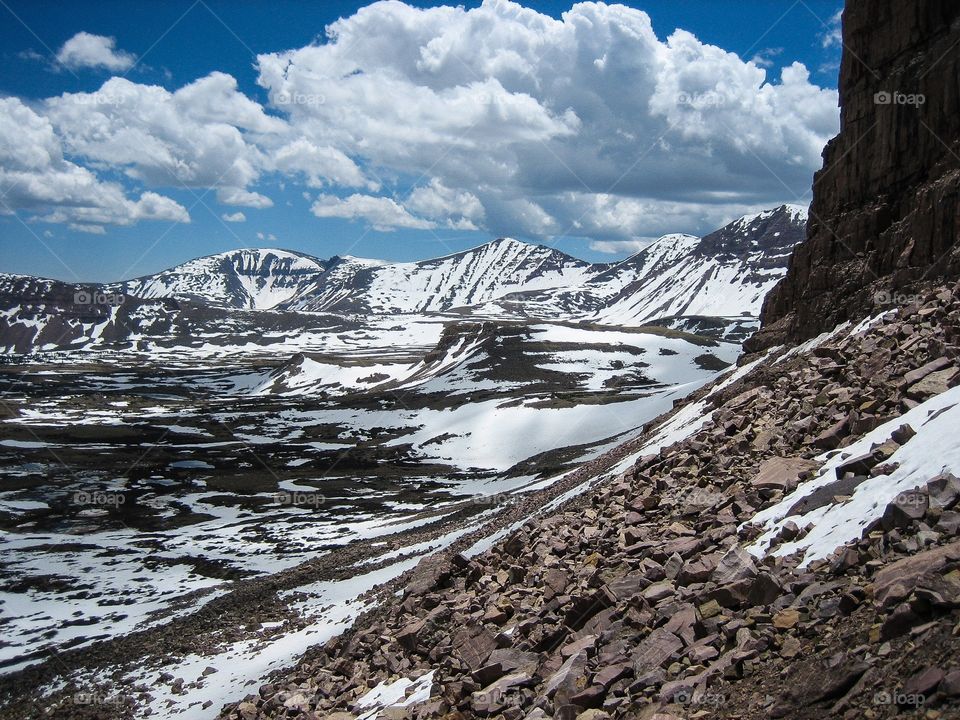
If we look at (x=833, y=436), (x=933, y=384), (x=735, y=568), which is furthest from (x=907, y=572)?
(x=933, y=384)

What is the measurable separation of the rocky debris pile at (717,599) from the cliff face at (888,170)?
8884mm

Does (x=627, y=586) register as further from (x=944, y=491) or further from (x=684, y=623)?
(x=944, y=491)

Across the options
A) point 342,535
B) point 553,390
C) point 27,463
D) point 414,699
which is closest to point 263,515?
point 342,535

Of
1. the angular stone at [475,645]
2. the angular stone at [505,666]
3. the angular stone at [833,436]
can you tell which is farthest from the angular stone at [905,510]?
the angular stone at [475,645]

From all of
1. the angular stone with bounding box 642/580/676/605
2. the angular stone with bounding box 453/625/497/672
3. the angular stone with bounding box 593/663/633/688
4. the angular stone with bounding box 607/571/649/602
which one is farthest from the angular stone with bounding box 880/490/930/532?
the angular stone with bounding box 453/625/497/672

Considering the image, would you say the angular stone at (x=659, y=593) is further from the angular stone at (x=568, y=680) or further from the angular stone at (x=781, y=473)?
the angular stone at (x=781, y=473)

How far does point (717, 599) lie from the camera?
444 inches

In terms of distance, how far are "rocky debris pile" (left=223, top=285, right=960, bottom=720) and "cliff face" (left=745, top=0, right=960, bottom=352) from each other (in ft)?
29.1

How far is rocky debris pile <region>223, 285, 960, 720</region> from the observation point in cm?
866

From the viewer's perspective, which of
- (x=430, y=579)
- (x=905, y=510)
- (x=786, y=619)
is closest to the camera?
(x=786, y=619)

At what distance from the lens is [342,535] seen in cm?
5441

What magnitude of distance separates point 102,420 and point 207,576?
112044mm

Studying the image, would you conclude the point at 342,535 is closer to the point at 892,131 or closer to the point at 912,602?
the point at 892,131

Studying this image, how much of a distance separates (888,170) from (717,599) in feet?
106
